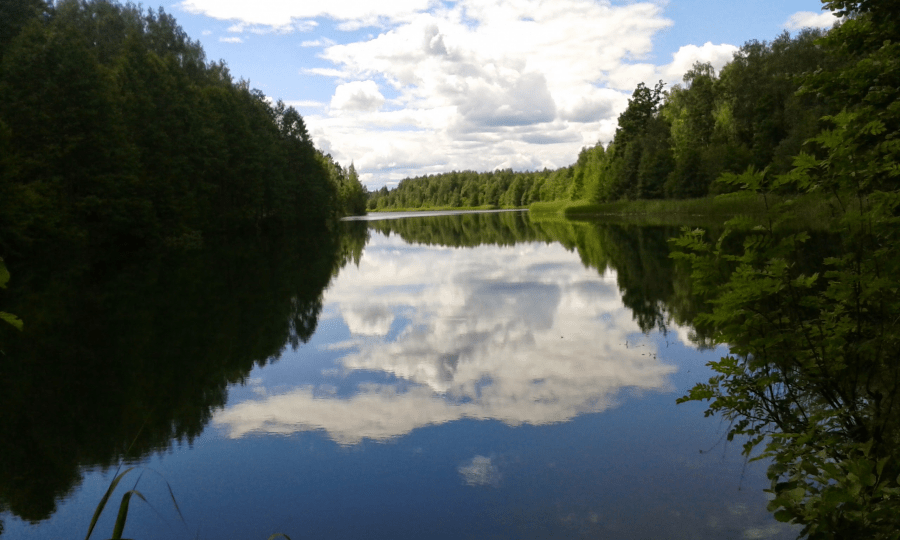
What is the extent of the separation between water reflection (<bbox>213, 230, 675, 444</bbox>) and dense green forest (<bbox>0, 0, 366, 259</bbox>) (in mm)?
17285

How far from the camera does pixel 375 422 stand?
→ 7.53 meters

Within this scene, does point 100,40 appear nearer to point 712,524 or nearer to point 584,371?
point 584,371

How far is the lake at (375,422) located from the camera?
17.1 feet

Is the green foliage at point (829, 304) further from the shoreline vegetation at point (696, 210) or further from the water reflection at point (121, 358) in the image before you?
the water reflection at point (121, 358)

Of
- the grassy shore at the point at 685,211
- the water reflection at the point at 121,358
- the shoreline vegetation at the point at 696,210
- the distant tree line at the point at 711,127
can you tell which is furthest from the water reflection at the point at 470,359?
the distant tree line at the point at 711,127

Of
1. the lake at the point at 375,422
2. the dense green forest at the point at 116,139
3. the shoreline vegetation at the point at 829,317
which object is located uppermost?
the dense green forest at the point at 116,139

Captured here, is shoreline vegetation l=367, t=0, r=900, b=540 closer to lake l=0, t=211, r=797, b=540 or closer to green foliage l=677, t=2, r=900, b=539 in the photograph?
green foliage l=677, t=2, r=900, b=539

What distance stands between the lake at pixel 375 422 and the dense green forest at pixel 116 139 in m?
15.3

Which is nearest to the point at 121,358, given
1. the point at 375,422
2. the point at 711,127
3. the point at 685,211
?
the point at 375,422

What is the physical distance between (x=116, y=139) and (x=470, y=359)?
95.7 ft

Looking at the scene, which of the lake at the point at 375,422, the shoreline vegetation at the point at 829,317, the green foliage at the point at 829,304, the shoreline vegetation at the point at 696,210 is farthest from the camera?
the shoreline vegetation at the point at 696,210

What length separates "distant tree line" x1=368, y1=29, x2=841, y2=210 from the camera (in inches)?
2136

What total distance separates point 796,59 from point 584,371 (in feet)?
185

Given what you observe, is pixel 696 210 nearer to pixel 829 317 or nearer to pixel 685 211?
pixel 685 211
